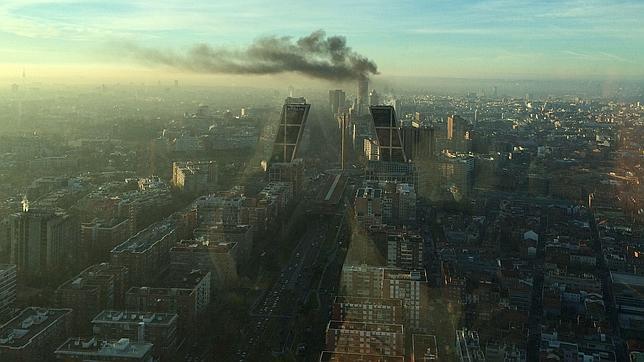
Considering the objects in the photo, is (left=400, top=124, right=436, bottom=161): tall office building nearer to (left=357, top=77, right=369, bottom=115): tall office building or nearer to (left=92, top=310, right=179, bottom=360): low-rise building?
(left=357, top=77, right=369, bottom=115): tall office building

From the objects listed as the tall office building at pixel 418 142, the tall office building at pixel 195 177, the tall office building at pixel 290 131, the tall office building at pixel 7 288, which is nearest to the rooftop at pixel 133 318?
the tall office building at pixel 7 288

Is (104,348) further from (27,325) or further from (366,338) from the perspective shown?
(366,338)

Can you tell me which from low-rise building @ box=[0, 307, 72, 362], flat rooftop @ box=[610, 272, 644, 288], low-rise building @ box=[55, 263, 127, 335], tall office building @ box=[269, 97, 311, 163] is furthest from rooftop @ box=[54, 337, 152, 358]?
tall office building @ box=[269, 97, 311, 163]

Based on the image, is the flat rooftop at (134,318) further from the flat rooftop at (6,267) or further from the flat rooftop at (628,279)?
the flat rooftop at (628,279)

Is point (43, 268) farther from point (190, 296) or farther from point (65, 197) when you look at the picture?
point (65, 197)

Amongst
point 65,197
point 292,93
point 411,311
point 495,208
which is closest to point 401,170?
point 495,208

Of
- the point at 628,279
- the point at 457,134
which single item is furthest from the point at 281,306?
the point at 457,134
